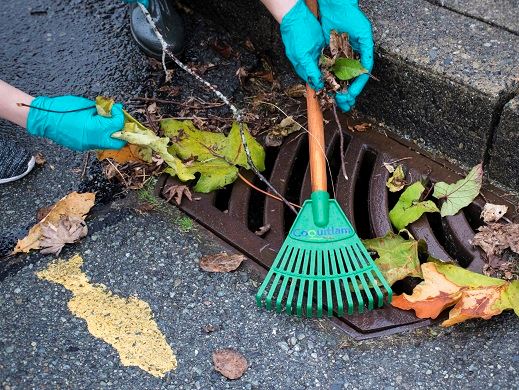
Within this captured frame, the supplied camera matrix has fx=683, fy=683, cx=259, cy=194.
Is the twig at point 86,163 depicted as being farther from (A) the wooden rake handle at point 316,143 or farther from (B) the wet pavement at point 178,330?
(A) the wooden rake handle at point 316,143

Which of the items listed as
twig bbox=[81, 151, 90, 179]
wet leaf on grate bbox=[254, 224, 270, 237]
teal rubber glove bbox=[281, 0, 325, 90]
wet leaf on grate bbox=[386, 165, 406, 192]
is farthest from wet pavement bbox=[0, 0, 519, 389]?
teal rubber glove bbox=[281, 0, 325, 90]

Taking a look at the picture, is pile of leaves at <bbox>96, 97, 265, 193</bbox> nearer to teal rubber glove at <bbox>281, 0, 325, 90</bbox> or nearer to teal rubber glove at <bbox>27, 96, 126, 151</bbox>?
teal rubber glove at <bbox>27, 96, 126, 151</bbox>

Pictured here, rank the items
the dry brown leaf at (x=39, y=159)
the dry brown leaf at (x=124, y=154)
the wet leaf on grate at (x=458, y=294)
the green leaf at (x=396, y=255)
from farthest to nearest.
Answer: the dry brown leaf at (x=39, y=159) → the dry brown leaf at (x=124, y=154) → the green leaf at (x=396, y=255) → the wet leaf on grate at (x=458, y=294)

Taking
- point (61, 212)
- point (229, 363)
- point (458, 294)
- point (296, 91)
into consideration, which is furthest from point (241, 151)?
point (458, 294)

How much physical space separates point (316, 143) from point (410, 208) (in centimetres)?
34

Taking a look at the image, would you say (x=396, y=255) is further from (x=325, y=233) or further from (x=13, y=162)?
(x=13, y=162)

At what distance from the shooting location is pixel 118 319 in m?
1.92

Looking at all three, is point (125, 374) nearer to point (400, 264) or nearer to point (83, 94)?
point (400, 264)

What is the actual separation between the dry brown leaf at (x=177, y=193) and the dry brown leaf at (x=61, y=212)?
0.24 metres

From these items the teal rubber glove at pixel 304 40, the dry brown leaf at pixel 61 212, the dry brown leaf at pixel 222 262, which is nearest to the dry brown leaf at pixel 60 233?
the dry brown leaf at pixel 61 212

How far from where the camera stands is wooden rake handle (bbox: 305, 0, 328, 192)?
201 centimetres

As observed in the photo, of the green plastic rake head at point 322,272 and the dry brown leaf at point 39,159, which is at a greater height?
the green plastic rake head at point 322,272

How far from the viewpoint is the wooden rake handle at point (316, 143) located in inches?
79.3

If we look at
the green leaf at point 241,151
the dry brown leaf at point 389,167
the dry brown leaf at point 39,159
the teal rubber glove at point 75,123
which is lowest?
the dry brown leaf at point 39,159
